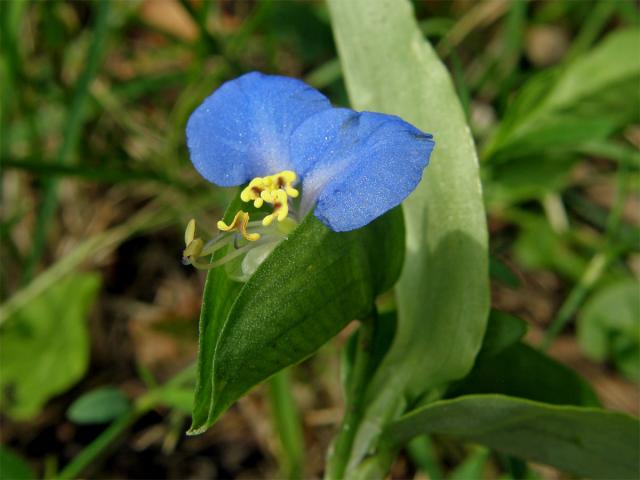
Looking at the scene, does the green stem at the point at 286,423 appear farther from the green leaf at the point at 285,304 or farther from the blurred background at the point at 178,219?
the green leaf at the point at 285,304

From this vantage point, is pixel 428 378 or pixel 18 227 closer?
pixel 428 378

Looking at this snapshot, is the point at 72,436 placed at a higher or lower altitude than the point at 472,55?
lower

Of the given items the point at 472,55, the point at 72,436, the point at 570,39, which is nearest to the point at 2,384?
the point at 72,436

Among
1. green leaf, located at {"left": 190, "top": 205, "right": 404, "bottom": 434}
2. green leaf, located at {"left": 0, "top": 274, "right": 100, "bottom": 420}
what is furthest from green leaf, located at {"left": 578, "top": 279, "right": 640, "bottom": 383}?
green leaf, located at {"left": 0, "top": 274, "right": 100, "bottom": 420}

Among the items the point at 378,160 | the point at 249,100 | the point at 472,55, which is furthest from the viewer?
the point at 472,55

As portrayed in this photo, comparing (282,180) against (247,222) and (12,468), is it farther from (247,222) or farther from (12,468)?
(12,468)

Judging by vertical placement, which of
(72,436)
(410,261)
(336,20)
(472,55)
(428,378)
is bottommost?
(72,436)

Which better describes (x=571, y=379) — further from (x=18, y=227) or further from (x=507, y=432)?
(x=18, y=227)
